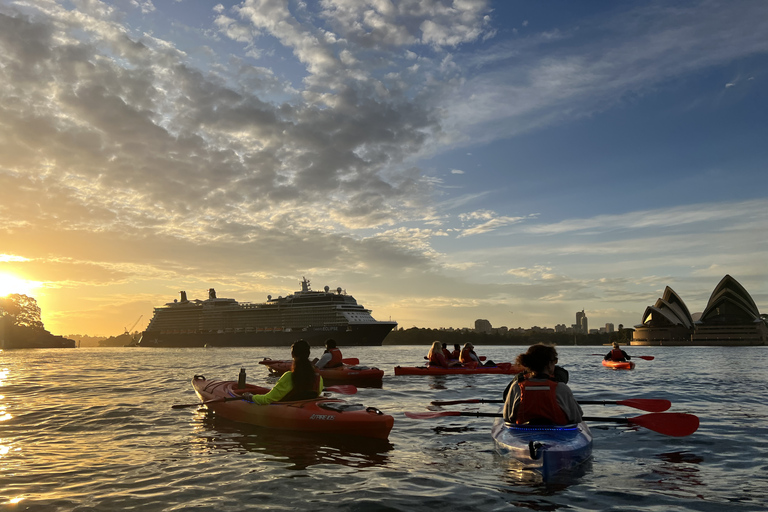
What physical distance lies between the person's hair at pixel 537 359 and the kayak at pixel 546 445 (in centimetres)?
80

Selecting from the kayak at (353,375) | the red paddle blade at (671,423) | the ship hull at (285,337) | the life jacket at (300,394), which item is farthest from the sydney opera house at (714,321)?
the life jacket at (300,394)

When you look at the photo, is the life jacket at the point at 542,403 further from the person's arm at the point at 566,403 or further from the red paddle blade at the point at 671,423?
the red paddle blade at the point at 671,423

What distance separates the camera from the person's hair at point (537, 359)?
6.53 m

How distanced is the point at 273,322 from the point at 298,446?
89.2 metres

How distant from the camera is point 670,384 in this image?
19.1 m

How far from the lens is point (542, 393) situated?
6.60m

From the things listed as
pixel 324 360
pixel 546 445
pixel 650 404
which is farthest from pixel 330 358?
pixel 546 445

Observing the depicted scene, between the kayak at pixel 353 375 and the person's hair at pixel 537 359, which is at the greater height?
the person's hair at pixel 537 359

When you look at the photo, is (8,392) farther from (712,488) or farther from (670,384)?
(670,384)

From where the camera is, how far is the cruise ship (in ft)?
297

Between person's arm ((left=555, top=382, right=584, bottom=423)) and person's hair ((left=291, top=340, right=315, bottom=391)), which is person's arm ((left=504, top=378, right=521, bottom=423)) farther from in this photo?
person's hair ((left=291, top=340, right=315, bottom=391))

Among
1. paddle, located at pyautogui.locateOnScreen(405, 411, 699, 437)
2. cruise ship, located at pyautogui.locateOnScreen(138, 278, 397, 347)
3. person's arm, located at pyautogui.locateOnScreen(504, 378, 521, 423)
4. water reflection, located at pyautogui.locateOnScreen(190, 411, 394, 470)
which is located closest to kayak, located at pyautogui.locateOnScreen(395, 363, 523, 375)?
water reflection, located at pyautogui.locateOnScreen(190, 411, 394, 470)

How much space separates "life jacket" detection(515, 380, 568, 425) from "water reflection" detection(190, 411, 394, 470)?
2.22 m

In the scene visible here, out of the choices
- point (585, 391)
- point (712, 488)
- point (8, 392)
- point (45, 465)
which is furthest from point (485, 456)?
point (8, 392)
